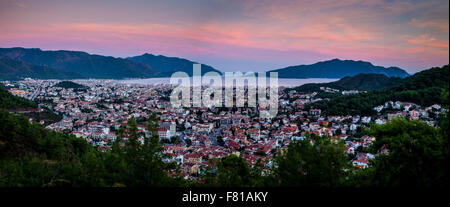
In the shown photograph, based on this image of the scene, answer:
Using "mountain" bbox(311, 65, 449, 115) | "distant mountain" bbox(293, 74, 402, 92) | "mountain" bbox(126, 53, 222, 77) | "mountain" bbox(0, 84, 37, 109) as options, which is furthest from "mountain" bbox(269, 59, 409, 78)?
"mountain" bbox(0, 84, 37, 109)

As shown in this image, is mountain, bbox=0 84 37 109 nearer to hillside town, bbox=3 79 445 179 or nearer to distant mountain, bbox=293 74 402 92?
hillside town, bbox=3 79 445 179

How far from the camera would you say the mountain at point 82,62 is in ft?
488

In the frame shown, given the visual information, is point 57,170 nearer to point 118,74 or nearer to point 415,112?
point 415,112

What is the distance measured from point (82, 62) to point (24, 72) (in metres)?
58.5

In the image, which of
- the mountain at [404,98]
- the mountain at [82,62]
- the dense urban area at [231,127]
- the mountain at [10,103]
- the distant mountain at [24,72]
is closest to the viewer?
the dense urban area at [231,127]

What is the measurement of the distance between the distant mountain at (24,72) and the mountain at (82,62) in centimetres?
2353

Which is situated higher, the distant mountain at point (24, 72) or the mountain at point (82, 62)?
the mountain at point (82, 62)

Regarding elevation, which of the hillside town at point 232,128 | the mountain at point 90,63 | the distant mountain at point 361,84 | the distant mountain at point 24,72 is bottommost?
the hillside town at point 232,128

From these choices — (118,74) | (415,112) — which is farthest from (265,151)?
(118,74)

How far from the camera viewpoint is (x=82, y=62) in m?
162

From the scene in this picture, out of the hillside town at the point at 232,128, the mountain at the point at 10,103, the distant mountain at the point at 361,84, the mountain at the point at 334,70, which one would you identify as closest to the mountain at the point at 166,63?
the mountain at the point at 334,70

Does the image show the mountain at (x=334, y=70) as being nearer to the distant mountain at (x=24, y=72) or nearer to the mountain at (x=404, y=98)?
the mountain at (x=404, y=98)

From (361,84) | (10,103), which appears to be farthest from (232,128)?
(361,84)

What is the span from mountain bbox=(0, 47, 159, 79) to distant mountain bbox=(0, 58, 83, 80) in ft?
77.2
